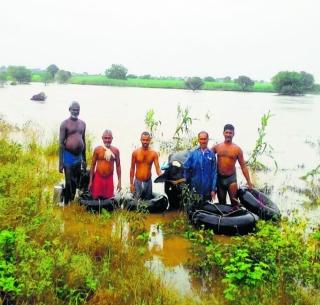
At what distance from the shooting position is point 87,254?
5.34 m

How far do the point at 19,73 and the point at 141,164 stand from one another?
242ft

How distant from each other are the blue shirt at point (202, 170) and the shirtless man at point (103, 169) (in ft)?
4.23

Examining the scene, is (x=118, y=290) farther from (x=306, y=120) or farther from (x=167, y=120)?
(x=306, y=120)

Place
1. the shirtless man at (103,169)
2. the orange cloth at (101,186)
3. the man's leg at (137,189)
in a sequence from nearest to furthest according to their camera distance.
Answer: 1. the shirtless man at (103,169)
2. the orange cloth at (101,186)
3. the man's leg at (137,189)

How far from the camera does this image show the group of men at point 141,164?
7215mm

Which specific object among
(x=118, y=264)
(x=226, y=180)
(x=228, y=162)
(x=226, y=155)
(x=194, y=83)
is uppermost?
(x=226, y=155)

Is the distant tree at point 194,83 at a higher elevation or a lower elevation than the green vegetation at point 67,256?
lower

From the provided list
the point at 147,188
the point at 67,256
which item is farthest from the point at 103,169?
the point at 67,256

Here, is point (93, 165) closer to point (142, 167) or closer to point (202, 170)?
point (142, 167)

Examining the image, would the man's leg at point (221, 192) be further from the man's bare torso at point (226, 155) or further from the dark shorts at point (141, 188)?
the dark shorts at point (141, 188)

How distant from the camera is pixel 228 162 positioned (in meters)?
7.44

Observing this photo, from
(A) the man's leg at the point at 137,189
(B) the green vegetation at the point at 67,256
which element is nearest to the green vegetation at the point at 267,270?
(B) the green vegetation at the point at 67,256

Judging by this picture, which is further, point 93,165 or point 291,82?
point 291,82

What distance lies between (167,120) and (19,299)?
23649 millimetres
